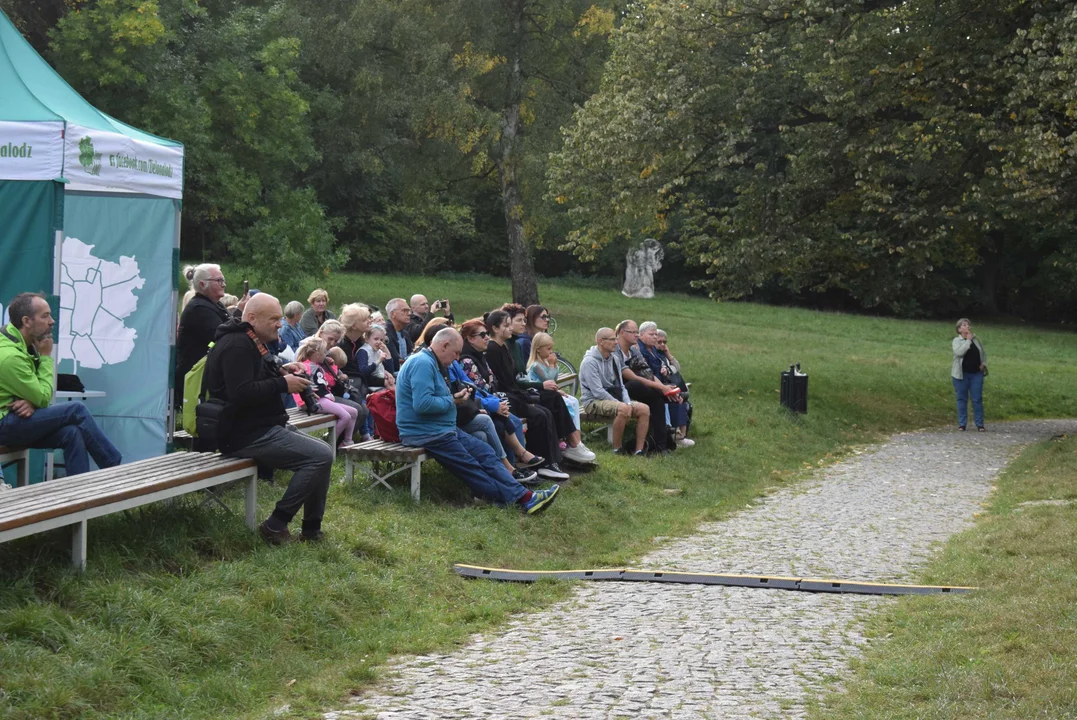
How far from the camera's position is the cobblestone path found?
18.5 ft

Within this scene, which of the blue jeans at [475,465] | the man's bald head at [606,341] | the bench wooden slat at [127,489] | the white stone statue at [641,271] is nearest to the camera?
the bench wooden slat at [127,489]

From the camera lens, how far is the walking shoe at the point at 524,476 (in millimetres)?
11188

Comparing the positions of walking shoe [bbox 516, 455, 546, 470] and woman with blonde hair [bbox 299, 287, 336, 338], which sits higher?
woman with blonde hair [bbox 299, 287, 336, 338]

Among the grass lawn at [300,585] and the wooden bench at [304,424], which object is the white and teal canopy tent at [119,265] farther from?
the grass lawn at [300,585]

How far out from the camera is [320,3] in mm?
32375

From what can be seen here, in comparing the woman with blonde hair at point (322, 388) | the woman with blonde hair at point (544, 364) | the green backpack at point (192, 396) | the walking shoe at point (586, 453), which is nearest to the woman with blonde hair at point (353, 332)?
the woman with blonde hair at point (322, 388)

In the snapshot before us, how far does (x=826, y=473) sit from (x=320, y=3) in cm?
2230

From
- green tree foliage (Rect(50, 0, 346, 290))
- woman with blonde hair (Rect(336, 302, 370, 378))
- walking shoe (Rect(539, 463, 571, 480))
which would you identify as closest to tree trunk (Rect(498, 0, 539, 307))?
green tree foliage (Rect(50, 0, 346, 290))

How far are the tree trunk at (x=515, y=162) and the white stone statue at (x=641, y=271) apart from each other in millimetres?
20351

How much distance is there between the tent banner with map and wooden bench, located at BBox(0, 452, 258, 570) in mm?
1264

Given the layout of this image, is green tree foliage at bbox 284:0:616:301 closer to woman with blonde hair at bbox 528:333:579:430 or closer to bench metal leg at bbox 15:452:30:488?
woman with blonde hair at bbox 528:333:579:430

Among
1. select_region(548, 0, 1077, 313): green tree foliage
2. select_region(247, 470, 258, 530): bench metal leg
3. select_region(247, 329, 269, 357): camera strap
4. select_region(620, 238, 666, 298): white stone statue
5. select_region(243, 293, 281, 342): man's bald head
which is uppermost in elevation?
select_region(548, 0, 1077, 313): green tree foliage

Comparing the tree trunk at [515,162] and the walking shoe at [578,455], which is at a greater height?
the tree trunk at [515,162]

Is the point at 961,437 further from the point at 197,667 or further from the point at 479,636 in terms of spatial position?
the point at 197,667
